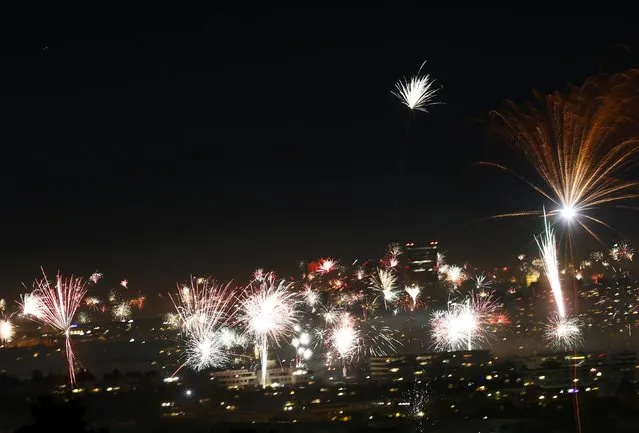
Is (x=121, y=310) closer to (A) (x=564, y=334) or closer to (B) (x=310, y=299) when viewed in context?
(B) (x=310, y=299)

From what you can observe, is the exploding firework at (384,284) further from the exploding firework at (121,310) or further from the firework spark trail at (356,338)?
the exploding firework at (121,310)

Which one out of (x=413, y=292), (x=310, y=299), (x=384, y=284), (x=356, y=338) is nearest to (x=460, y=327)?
(x=384, y=284)

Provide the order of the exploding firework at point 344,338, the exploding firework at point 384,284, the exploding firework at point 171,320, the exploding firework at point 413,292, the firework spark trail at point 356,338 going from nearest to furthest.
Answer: the exploding firework at point 344,338 → the firework spark trail at point 356,338 → the exploding firework at point 384,284 → the exploding firework at point 413,292 → the exploding firework at point 171,320

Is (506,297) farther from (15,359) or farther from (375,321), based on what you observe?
(15,359)

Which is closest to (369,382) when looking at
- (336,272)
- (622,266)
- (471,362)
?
(471,362)

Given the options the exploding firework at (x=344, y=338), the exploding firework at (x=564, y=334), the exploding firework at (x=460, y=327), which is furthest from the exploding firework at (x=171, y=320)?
the exploding firework at (x=564, y=334)

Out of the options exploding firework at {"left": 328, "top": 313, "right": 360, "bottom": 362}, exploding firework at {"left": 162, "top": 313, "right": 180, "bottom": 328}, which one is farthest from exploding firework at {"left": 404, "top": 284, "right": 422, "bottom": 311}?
exploding firework at {"left": 162, "top": 313, "right": 180, "bottom": 328}
